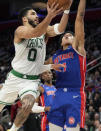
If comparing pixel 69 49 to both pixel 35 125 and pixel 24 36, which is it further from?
pixel 35 125

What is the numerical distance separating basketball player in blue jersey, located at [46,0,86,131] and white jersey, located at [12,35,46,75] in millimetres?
403

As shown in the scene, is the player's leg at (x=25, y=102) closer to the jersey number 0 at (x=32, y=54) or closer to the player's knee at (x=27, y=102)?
the player's knee at (x=27, y=102)

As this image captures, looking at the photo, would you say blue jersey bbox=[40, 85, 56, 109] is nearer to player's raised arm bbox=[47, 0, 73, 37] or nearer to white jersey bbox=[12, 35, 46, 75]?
white jersey bbox=[12, 35, 46, 75]

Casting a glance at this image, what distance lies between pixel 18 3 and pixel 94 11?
24.2 feet

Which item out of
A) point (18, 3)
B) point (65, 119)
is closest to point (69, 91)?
point (65, 119)

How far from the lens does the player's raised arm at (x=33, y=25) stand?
4.62 meters

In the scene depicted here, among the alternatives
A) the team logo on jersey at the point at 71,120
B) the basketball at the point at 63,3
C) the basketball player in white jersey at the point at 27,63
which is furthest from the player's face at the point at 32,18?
the team logo on jersey at the point at 71,120

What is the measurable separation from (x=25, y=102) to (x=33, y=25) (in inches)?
43.4

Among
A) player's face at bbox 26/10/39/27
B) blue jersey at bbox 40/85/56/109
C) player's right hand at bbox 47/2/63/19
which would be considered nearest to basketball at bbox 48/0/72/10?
player's right hand at bbox 47/2/63/19

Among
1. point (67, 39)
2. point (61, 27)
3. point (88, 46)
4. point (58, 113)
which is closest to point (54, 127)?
point (58, 113)

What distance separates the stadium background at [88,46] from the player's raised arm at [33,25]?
852mm

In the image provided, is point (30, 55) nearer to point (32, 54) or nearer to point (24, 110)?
point (32, 54)

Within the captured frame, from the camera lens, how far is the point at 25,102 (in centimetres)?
495

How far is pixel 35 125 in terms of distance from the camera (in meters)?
7.53
